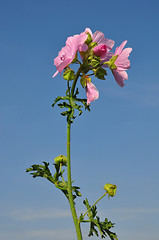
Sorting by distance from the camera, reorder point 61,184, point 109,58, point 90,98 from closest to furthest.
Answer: point 90,98, point 109,58, point 61,184

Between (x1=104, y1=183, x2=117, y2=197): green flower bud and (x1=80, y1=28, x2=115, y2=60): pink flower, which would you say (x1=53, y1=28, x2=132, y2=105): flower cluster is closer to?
(x1=80, y1=28, x2=115, y2=60): pink flower

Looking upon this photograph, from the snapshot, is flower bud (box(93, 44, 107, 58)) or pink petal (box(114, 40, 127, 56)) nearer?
flower bud (box(93, 44, 107, 58))

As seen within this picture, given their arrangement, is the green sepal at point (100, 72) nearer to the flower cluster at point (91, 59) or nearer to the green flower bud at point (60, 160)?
the flower cluster at point (91, 59)

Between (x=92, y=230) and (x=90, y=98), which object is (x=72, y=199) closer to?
(x=92, y=230)

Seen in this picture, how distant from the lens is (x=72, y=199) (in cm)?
352

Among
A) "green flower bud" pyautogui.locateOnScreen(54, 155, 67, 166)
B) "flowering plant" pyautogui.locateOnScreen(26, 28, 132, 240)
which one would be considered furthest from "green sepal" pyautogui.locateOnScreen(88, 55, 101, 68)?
"green flower bud" pyautogui.locateOnScreen(54, 155, 67, 166)

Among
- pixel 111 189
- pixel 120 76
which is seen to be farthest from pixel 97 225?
pixel 120 76

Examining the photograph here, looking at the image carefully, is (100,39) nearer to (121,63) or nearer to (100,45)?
(100,45)

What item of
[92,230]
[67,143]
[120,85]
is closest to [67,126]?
[67,143]

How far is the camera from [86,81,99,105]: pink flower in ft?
11.3

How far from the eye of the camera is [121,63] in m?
3.60

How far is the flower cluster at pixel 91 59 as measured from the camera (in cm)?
341

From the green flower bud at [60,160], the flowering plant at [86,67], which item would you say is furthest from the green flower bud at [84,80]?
the green flower bud at [60,160]

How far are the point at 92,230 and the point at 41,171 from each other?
2.86 feet
